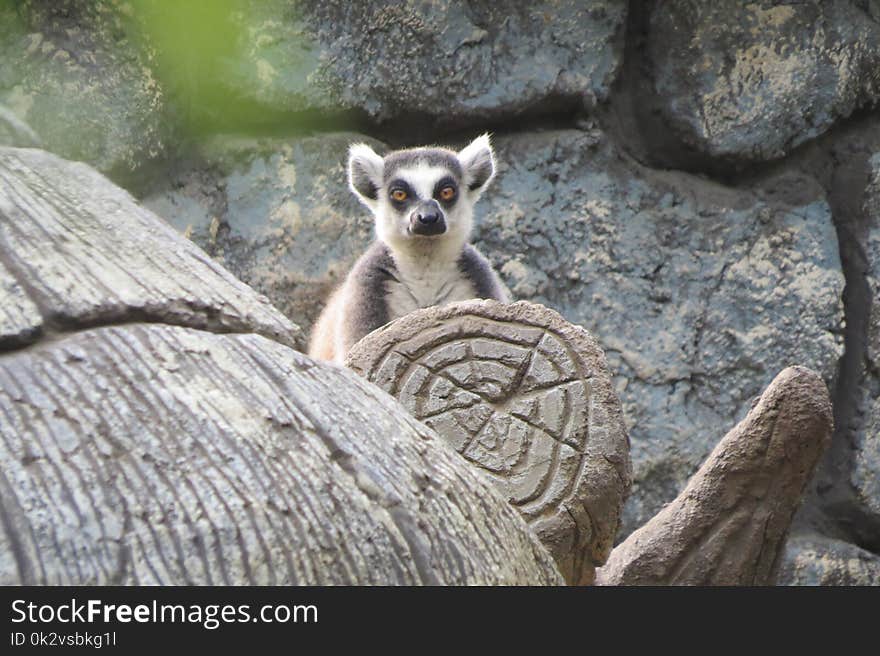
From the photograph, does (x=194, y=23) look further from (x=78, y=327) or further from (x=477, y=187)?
(x=477, y=187)

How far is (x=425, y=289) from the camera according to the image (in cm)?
447

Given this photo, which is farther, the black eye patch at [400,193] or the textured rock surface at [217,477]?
the black eye patch at [400,193]

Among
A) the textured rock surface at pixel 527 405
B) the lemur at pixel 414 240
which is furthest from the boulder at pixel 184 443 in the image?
the lemur at pixel 414 240

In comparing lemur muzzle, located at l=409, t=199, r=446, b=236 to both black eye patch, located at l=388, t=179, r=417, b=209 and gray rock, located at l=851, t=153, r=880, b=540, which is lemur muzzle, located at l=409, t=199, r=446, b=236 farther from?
gray rock, located at l=851, t=153, r=880, b=540

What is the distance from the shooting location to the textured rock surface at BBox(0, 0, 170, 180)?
4289 mm

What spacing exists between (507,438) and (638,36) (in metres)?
2.62

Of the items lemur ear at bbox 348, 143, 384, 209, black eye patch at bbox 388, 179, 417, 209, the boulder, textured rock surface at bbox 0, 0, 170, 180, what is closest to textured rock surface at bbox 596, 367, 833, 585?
the boulder

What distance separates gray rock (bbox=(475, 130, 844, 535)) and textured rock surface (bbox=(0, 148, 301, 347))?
3.28m

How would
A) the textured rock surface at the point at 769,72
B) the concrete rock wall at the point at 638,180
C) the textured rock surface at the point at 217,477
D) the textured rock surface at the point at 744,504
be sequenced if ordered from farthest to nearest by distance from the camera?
the textured rock surface at the point at 769,72 < the concrete rock wall at the point at 638,180 < the textured rock surface at the point at 744,504 < the textured rock surface at the point at 217,477

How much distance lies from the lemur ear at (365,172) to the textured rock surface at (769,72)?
117 cm

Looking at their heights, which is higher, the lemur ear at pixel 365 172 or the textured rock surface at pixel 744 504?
the lemur ear at pixel 365 172

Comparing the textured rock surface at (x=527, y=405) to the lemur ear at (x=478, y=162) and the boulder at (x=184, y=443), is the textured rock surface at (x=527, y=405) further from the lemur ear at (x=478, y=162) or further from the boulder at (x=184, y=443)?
the lemur ear at (x=478, y=162)

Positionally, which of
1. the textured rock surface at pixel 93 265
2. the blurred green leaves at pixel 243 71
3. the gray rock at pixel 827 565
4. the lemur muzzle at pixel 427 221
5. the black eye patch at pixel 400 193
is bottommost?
the gray rock at pixel 827 565

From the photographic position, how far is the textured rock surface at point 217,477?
3.54 feet
